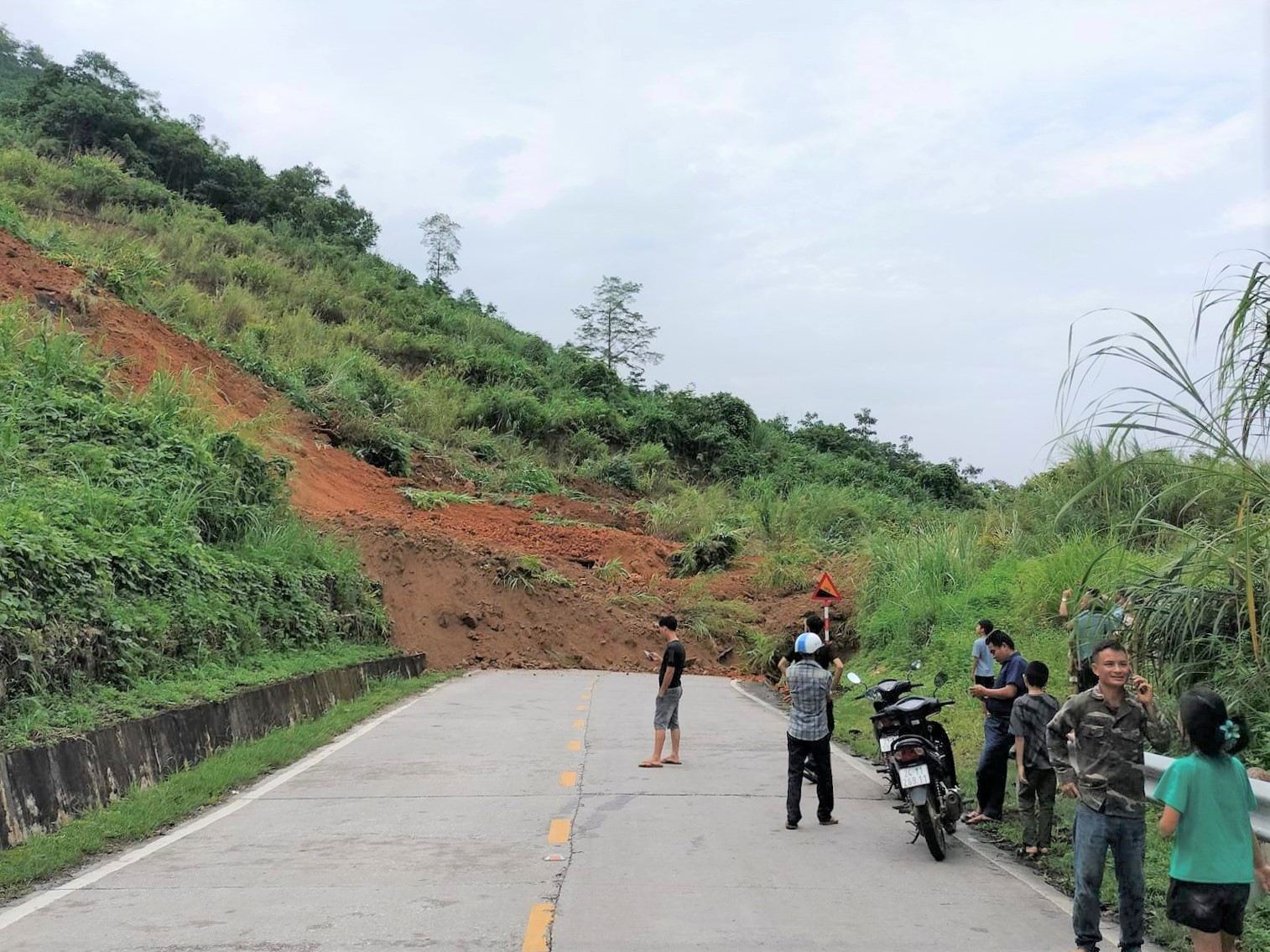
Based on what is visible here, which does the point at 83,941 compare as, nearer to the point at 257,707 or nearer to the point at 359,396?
the point at 257,707

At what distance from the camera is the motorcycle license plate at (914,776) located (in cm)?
799

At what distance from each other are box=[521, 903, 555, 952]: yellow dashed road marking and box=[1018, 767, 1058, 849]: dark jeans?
390cm

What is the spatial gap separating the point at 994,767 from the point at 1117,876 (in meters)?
3.75

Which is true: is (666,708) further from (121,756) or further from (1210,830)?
(1210,830)

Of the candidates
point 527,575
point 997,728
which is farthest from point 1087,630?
point 527,575

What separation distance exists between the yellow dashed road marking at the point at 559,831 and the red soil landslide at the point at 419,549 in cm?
1726

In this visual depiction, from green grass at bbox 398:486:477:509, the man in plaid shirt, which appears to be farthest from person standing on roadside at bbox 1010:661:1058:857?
green grass at bbox 398:486:477:509

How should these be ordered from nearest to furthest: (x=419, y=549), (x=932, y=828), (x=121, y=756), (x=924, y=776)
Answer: (x=932, y=828) → (x=924, y=776) → (x=121, y=756) → (x=419, y=549)

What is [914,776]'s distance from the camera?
26.3 feet

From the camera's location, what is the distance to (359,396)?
1601 inches

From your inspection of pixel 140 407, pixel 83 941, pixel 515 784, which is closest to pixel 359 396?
pixel 140 407

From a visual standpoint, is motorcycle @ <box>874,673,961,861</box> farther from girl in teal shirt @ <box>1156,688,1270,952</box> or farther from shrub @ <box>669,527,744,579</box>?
shrub @ <box>669,527,744,579</box>

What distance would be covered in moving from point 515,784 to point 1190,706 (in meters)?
7.03

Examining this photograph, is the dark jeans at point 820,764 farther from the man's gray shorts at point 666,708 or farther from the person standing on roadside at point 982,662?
the man's gray shorts at point 666,708
